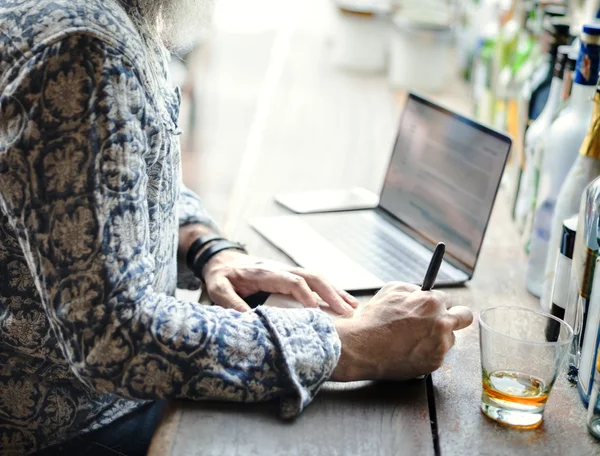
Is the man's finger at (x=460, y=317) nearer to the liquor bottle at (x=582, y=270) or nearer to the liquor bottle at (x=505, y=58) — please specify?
the liquor bottle at (x=582, y=270)

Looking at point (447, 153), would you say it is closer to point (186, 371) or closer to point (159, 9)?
point (159, 9)

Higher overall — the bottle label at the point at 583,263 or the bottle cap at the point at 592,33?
the bottle cap at the point at 592,33

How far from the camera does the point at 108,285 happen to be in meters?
0.79

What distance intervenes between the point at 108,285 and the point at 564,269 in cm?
54

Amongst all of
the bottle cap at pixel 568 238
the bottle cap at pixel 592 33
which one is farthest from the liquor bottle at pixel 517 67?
the bottle cap at pixel 568 238

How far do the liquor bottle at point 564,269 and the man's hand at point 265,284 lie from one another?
0.81ft

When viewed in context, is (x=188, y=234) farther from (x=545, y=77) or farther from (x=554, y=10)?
(x=554, y=10)

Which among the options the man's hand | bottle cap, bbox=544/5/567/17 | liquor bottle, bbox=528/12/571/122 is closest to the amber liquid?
the man's hand

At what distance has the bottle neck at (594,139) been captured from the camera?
3.37 ft

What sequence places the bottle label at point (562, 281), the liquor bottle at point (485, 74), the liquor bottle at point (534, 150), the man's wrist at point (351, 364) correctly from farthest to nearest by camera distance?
the liquor bottle at point (485, 74)
the liquor bottle at point (534, 150)
the bottle label at point (562, 281)
the man's wrist at point (351, 364)

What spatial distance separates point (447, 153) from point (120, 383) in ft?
2.30

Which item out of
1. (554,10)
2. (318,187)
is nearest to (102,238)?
(318,187)

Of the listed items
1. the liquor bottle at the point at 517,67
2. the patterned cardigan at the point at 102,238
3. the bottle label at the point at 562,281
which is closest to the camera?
the patterned cardigan at the point at 102,238

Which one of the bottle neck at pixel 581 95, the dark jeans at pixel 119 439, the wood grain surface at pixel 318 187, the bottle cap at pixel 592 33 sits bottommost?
the dark jeans at pixel 119 439
